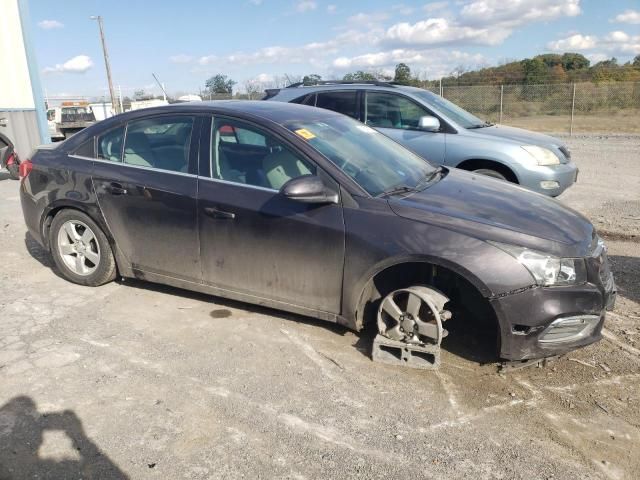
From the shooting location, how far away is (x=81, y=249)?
470cm

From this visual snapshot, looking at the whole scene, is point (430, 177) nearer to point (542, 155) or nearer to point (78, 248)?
point (78, 248)

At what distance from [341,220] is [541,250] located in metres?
1.24

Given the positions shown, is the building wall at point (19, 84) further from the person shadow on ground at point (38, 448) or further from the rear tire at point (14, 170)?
the person shadow on ground at point (38, 448)

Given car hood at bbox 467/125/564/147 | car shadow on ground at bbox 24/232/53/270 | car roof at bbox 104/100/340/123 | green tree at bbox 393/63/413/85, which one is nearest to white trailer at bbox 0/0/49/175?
car shadow on ground at bbox 24/232/53/270

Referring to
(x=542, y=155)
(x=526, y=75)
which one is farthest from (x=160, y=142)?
(x=526, y=75)

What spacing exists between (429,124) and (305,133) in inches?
145

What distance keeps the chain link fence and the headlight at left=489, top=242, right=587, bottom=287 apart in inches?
798

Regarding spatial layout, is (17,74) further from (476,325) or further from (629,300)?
(629,300)

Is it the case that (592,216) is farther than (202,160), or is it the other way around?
(592,216)

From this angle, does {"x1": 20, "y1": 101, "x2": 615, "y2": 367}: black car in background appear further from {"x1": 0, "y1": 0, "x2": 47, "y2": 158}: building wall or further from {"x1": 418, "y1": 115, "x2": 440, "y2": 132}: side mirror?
{"x1": 0, "y1": 0, "x2": 47, "y2": 158}: building wall

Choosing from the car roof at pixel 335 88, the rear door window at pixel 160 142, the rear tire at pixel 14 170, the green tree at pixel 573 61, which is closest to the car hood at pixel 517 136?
the car roof at pixel 335 88

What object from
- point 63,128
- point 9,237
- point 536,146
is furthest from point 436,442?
point 63,128

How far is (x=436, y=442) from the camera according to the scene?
2754 millimetres

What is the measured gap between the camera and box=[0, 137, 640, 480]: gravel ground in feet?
8.54
